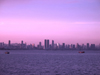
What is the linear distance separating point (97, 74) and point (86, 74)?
88.8 inches

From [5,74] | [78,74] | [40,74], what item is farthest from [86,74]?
[5,74]

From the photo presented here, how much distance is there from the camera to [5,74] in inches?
1384

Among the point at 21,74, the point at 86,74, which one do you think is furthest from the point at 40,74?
the point at 86,74

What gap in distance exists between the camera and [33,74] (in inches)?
1367

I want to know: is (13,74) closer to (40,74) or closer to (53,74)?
(40,74)

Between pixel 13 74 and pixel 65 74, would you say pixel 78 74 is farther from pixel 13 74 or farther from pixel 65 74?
pixel 13 74

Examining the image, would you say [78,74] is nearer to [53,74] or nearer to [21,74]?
[53,74]

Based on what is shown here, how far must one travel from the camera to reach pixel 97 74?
34812 mm

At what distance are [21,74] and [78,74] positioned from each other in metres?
12.0

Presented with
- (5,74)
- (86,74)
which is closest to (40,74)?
(5,74)

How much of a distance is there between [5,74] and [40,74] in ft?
24.4

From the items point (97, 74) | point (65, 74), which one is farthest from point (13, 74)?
point (97, 74)

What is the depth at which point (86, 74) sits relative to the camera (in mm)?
35281

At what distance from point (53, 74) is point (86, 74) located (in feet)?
23.1
